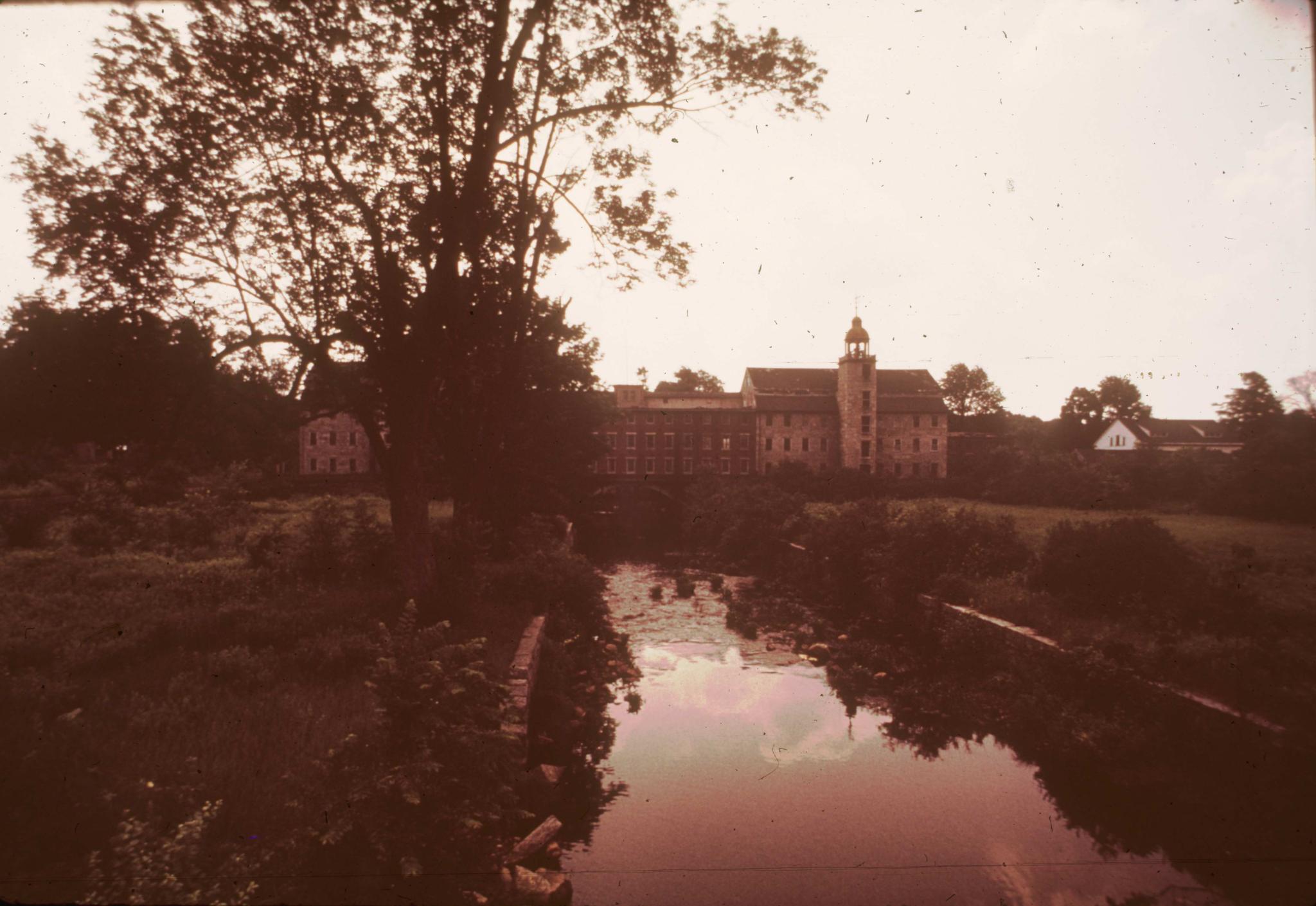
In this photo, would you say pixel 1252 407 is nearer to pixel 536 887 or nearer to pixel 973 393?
pixel 536 887

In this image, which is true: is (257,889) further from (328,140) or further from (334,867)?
(328,140)

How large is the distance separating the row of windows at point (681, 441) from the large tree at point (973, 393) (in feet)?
114

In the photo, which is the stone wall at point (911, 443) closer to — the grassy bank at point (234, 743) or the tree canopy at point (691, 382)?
the tree canopy at point (691, 382)

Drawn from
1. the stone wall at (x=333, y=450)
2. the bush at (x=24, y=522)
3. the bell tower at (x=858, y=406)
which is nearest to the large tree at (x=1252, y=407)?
the bush at (x=24, y=522)

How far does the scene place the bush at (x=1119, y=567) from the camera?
43.5 ft

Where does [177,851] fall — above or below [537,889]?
above

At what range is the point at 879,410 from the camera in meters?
72.0

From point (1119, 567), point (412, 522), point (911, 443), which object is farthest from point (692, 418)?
point (412, 522)

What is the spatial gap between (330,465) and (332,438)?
2.87 metres

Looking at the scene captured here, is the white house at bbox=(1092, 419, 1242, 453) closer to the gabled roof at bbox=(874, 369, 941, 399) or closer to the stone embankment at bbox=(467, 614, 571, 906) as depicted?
the gabled roof at bbox=(874, 369, 941, 399)

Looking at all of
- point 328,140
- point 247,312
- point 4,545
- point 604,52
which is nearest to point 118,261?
point 247,312

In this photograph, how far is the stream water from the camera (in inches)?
282

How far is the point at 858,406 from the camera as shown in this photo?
2776 inches

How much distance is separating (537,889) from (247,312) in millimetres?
9526
